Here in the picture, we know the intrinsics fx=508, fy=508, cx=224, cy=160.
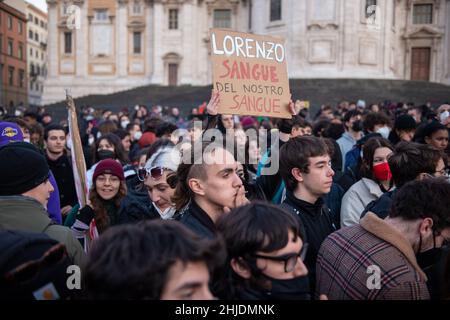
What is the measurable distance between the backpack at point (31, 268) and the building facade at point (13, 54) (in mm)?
55731

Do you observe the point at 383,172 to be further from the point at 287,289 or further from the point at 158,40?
the point at 158,40

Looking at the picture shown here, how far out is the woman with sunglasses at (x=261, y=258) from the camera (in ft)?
7.82

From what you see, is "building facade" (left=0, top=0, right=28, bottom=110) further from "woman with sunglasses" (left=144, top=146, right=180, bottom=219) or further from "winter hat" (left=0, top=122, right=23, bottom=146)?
"woman with sunglasses" (left=144, top=146, right=180, bottom=219)

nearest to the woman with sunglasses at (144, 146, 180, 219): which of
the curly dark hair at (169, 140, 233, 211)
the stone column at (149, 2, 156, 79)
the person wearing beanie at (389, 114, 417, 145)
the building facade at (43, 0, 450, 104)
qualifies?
the curly dark hair at (169, 140, 233, 211)

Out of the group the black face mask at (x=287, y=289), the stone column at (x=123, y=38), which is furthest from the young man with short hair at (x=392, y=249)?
the stone column at (x=123, y=38)

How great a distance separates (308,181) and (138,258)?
216cm

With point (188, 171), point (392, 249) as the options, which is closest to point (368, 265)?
point (392, 249)

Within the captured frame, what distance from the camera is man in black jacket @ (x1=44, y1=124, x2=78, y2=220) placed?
654 cm

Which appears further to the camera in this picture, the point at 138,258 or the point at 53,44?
the point at 53,44

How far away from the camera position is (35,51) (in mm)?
72500

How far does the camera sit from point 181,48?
4144cm

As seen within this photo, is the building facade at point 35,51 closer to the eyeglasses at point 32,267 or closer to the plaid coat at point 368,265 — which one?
the plaid coat at point 368,265

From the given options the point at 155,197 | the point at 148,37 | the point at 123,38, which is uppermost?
the point at 148,37
